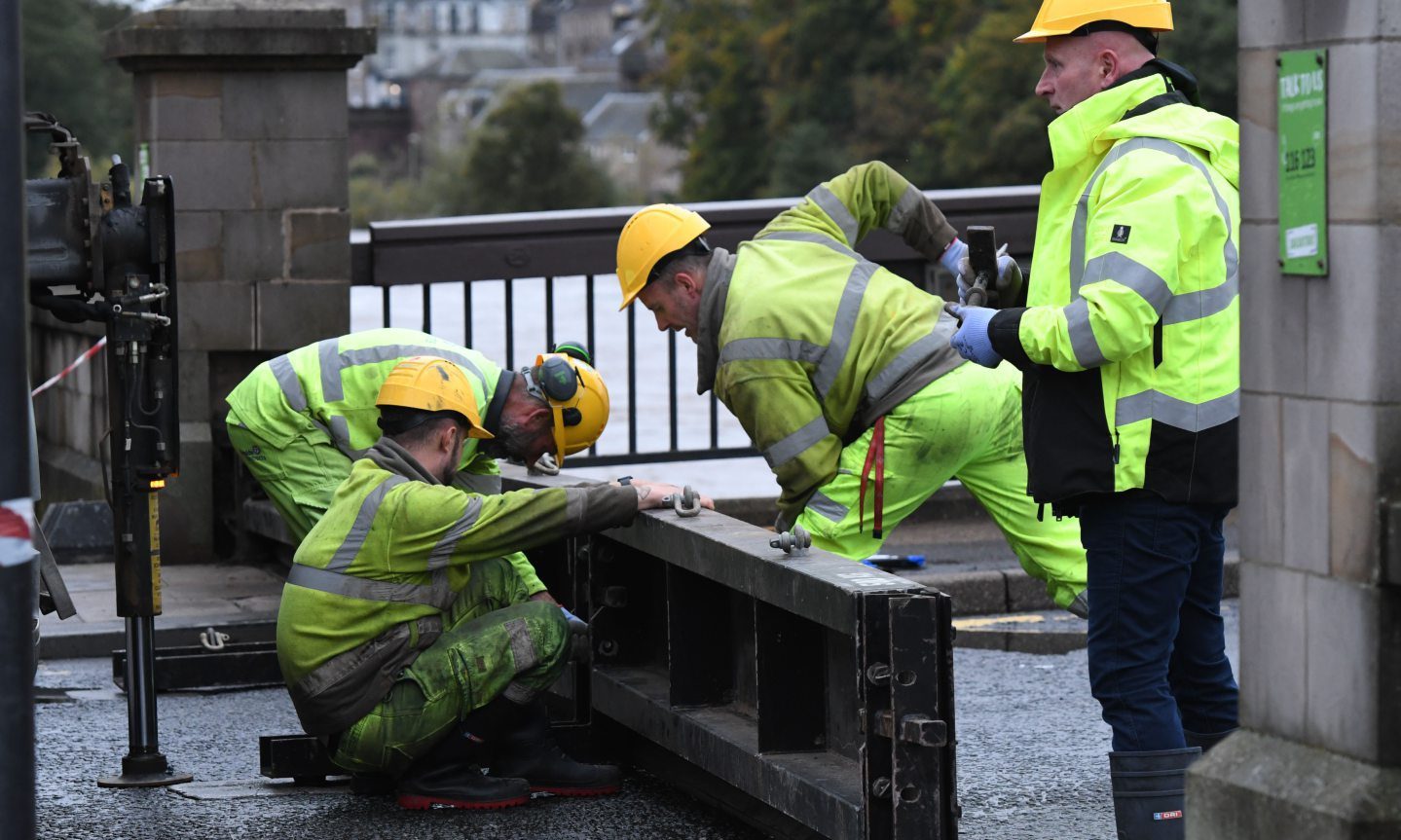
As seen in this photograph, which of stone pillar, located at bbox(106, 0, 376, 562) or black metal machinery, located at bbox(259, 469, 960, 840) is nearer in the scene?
black metal machinery, located at bbox(259, 469, 960, 840)

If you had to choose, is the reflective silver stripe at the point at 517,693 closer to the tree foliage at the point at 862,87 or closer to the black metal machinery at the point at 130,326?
Result: the black metal machinery at the point at 130,326

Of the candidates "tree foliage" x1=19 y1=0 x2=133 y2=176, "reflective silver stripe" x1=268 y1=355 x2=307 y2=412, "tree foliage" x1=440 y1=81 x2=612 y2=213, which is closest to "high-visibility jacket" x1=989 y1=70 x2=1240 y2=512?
"reflective silver stripe" x1=268 y1=355 x2=307 y2=412

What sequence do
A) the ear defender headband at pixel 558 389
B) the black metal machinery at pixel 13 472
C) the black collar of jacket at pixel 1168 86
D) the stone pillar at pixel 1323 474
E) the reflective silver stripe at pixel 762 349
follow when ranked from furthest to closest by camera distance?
1. the ear defender headband at pixel 558 389
2. the reflective silver stripe at pixel 762 349
3. the black collar of jacket at pixel 1168 86
4. the stone pillar at pixel 1323 474
5. the black metal machinery at pixel 13 472

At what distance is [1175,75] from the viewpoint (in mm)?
5277

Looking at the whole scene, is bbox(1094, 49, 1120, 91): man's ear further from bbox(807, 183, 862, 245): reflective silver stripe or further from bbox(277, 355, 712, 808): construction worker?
bbox(807, 183, 862, 245): reflective silver stripe

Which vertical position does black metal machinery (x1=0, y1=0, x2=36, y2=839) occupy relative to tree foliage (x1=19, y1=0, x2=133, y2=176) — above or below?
below

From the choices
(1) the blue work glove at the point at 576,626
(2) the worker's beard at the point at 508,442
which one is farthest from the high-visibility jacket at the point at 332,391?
(1) the blue work glove at the point at 576,626

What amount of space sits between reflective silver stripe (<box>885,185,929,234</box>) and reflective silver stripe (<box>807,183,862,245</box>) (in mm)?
137

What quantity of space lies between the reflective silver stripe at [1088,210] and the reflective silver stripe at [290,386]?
11.8 feet

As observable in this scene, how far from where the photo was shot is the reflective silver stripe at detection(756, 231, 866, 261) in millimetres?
6910

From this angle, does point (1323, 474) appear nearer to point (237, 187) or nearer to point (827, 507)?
point (827, 507)

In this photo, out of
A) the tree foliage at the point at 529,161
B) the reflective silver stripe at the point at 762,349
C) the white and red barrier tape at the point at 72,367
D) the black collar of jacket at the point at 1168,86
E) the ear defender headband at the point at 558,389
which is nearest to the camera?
the black collar of jacket at the point at 1168,86

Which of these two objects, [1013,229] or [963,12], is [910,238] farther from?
[963,12]

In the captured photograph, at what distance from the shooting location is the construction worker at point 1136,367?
16.1 feet
